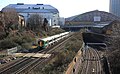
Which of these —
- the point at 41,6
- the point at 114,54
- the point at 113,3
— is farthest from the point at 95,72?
the point at 113,3

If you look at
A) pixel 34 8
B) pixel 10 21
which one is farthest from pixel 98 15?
pixel 10 21

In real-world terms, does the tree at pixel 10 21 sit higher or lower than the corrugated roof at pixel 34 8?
lower

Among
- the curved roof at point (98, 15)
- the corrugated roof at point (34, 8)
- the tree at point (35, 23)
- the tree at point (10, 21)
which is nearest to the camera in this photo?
the tree at point (10, 21)

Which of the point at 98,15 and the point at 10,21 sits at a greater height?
the point at 98,15

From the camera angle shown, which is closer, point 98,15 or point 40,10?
point 98,15

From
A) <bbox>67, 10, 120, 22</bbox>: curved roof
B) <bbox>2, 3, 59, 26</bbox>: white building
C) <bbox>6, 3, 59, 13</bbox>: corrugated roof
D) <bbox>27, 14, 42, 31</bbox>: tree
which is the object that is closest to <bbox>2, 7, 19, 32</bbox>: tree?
<bbox>27, 14, 42, 31</bbox>: tree

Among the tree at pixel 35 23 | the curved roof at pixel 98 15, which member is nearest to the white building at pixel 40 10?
the curved roof at pixel 98 15

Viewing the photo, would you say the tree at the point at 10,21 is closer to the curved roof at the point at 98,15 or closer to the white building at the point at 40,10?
the white building at the point at 40,10

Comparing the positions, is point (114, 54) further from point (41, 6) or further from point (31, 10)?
point (41, 6)

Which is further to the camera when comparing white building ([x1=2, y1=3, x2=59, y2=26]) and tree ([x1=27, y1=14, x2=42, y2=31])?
white building ([x1=2, y1=3, x2=59, y2=26])

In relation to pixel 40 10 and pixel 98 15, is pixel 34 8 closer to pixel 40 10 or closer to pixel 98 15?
pixel 40 10

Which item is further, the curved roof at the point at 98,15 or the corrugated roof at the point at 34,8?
the corrugated roof at the point at 34,8

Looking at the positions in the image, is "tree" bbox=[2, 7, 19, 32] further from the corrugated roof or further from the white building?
the corrugated roof

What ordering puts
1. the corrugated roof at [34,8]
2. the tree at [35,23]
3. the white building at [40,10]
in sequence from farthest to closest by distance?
the corrugated roof at [34,8] → the white building at [40,10] → the tree at [35,23]
